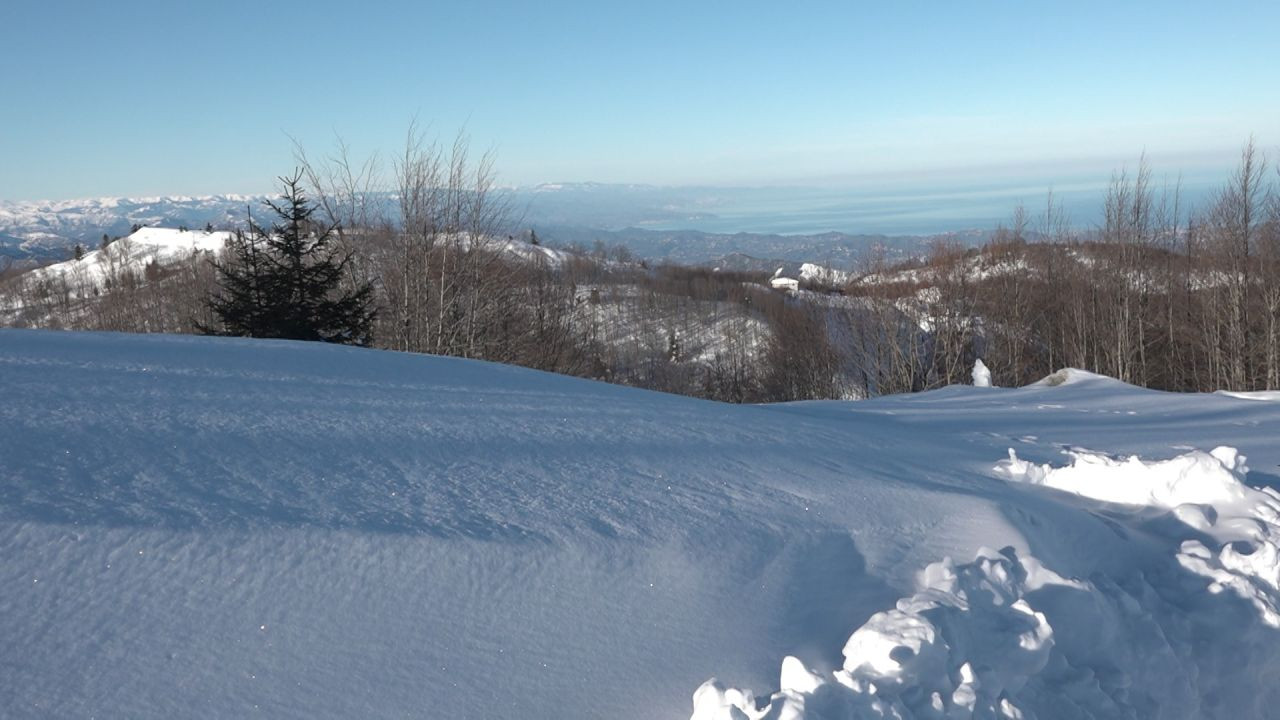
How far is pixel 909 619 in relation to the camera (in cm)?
297

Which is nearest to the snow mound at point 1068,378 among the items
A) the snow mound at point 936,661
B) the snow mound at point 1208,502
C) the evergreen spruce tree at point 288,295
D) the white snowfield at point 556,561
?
the white snowfield at point 556,561

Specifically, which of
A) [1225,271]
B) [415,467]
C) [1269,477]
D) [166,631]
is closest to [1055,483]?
[1269,477]

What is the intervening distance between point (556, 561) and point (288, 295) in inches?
610


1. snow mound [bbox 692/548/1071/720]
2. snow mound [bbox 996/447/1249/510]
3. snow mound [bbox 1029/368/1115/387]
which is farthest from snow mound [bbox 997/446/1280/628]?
snow mound [bbox 1029/368/1115/387]

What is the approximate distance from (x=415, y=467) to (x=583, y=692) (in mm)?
1462

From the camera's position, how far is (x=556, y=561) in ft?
9.98

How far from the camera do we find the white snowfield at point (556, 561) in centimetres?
238

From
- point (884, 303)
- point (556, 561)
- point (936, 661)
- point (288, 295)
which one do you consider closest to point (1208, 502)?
point (936, 661)

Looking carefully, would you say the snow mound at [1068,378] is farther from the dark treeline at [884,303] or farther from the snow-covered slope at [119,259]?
the snow-covered slope at [119,259]

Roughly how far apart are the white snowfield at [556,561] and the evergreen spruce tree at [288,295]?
38.7 feet

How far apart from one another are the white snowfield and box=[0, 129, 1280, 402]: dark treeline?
1370 cm

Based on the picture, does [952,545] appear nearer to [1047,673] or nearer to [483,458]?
[1047,673]

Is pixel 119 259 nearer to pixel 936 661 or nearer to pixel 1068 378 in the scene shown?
pixel 1068 378

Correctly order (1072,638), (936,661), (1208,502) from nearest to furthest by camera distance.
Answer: (936,661)
(1072,638)
(1208,502)
